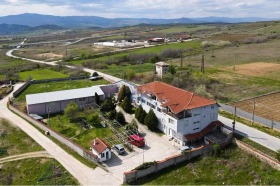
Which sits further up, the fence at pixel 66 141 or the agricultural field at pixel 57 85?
the agricultural field at pixel 57 85

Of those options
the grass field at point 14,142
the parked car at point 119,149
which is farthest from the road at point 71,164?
the parked car at point 119,149

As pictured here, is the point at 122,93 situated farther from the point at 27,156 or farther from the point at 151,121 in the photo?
the point at 27,156

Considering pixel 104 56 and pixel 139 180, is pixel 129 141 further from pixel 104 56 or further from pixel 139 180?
pixel 104 56

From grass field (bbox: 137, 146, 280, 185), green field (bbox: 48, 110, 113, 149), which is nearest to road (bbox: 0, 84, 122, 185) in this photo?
green field (bbox: 48, 110, 113, 149)

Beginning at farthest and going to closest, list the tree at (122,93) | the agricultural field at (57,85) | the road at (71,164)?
1. the agricultural field at (57,85)
2. the tree at (122,93)
3. the road at (71,164)

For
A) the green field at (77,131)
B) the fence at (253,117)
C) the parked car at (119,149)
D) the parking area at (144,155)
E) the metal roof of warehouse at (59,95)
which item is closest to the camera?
the parking area at (144,155)

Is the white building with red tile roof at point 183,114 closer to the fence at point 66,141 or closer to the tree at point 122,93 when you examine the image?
the tree at point 122,93

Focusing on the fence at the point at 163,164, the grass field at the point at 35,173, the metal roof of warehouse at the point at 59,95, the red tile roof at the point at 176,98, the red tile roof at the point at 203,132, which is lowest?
the grass field at the point at 35,173
